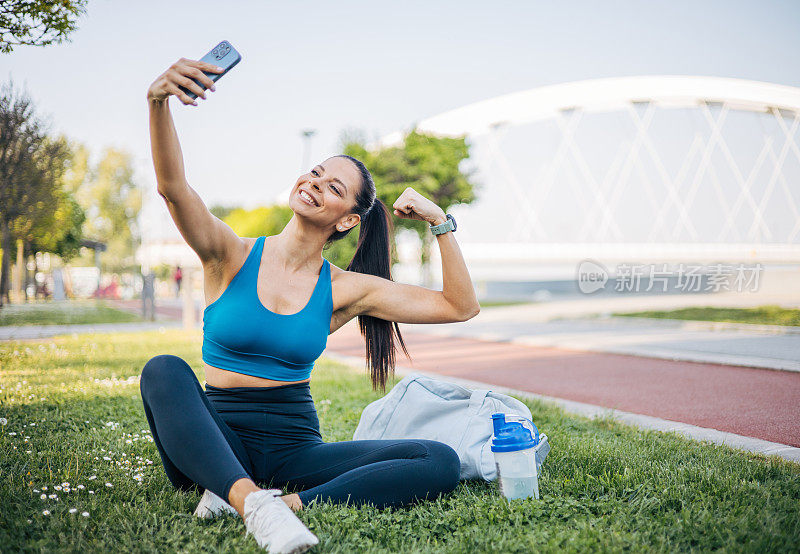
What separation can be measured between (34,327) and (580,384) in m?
11.3

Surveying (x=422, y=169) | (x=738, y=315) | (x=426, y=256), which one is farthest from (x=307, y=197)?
(x=426, y=256)

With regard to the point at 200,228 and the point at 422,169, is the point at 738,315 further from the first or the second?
the point at 200,228

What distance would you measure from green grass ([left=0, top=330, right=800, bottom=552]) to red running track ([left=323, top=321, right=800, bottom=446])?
4.04 ft

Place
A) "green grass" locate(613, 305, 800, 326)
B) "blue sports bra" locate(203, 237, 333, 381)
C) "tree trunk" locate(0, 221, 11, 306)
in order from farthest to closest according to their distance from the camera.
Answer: "tree trunk" locate(0, 221, 11, 306) < "green grass" locate(613, 305, 800, 326) < "blue sports bra" locate(203, 237, 333, 381)

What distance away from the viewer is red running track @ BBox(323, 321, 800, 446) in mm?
4832

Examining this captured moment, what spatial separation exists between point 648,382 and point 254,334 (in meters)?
5.43

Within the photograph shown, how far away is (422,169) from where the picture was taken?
2267 cm

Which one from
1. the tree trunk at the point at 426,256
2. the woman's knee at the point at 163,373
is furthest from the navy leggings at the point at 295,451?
the tree trunk at the point at 426,256

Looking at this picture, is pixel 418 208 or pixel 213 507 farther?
pixel 418 208

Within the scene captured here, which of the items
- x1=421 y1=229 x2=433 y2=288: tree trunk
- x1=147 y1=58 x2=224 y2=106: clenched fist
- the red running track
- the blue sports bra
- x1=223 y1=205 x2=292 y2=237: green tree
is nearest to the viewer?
x1=147 y1=58 x2=224 y2=106: clenched fist

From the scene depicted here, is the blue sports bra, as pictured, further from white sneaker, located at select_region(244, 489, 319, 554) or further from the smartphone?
the smartphone

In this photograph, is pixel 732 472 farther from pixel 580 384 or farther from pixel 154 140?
pixel 580 384

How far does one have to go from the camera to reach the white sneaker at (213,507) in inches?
90.0

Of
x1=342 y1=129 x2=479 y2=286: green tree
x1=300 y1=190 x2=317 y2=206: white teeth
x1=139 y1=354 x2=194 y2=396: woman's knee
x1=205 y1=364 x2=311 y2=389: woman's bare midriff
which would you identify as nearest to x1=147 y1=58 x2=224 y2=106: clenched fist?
x1=300 y1=190 x2=317 y2=206: white teeth
